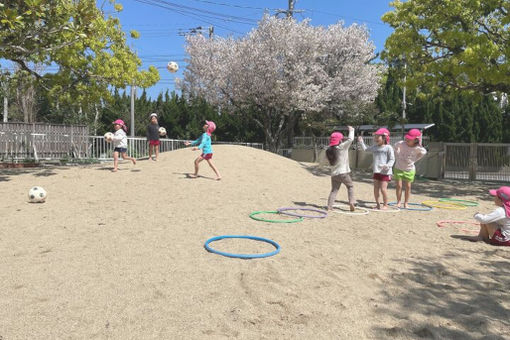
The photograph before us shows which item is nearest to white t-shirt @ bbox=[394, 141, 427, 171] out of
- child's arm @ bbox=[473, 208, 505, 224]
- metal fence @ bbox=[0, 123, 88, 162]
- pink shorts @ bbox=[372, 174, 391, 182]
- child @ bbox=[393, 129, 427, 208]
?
child @ bbox=[393, 129, 427, 208]

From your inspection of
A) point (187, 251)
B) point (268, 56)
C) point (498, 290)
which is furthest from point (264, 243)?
point (268, 56)

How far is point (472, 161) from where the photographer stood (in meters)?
18.1

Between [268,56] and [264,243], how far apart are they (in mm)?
24006

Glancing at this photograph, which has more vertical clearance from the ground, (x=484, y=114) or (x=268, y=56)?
(x=268, y=56)

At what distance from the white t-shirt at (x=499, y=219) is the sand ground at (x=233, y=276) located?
1.02 feet

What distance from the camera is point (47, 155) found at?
1969 cm

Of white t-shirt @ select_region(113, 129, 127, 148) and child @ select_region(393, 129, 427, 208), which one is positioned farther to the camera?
white t-shirt @ select_region(113, 129, 127, 148)

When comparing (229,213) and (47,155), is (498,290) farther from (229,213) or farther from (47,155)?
(47,155)

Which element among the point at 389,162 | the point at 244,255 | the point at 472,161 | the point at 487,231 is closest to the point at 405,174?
the point at 389,162

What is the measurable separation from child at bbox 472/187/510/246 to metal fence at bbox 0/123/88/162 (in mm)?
18859

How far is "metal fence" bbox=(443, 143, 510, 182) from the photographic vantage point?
1767 cm

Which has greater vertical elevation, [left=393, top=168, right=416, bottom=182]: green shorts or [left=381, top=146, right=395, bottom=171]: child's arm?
[left=381, top=146, right=395, bottom=171]: child's arm

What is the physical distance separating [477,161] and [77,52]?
17.5 meters

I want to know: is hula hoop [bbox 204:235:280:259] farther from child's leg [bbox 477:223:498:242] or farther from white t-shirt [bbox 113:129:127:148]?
white t-shirt [bbox 113:129:127:148]
